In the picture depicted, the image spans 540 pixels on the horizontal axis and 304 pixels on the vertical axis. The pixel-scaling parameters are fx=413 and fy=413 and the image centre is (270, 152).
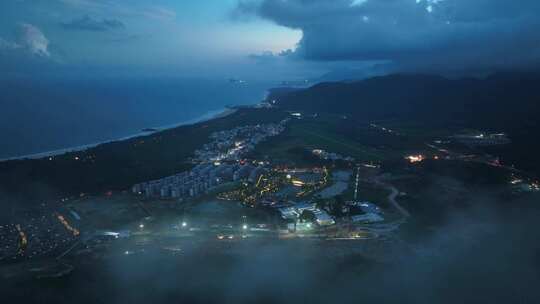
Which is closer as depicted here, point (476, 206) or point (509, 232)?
point (509, 232)

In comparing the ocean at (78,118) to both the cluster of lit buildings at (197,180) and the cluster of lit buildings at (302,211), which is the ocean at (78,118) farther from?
the cluster of lit buildings at (302,211)

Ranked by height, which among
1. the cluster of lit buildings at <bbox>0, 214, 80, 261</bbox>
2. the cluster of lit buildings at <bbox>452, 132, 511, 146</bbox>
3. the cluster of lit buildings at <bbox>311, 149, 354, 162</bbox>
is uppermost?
the cluster of lit buildings at <bbox>452, 132, 511, 146</bbox>

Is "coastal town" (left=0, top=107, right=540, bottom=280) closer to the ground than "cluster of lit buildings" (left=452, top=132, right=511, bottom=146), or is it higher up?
closer to the ground

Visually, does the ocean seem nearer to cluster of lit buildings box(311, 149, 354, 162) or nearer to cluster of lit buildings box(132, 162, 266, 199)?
cluster of lit buildings box(132, 162, 266, 199)

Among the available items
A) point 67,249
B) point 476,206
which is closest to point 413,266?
point 476,206

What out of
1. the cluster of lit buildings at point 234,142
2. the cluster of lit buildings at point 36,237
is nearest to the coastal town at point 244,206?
the cluster of lit buildings at point 36,237

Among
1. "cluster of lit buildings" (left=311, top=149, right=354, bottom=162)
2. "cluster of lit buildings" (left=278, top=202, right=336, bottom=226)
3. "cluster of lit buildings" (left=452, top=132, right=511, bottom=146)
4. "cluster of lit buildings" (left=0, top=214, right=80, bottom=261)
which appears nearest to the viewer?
"cluster of lit buildings" (left=0, top=214, right=80, bottom=261)

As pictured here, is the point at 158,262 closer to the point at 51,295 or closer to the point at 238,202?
the point at 51,295

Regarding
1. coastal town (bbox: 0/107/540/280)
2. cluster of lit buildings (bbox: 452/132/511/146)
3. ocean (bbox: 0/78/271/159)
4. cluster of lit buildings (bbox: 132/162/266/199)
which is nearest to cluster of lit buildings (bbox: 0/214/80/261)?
coastal town (bbox: 0/107/540/280)
